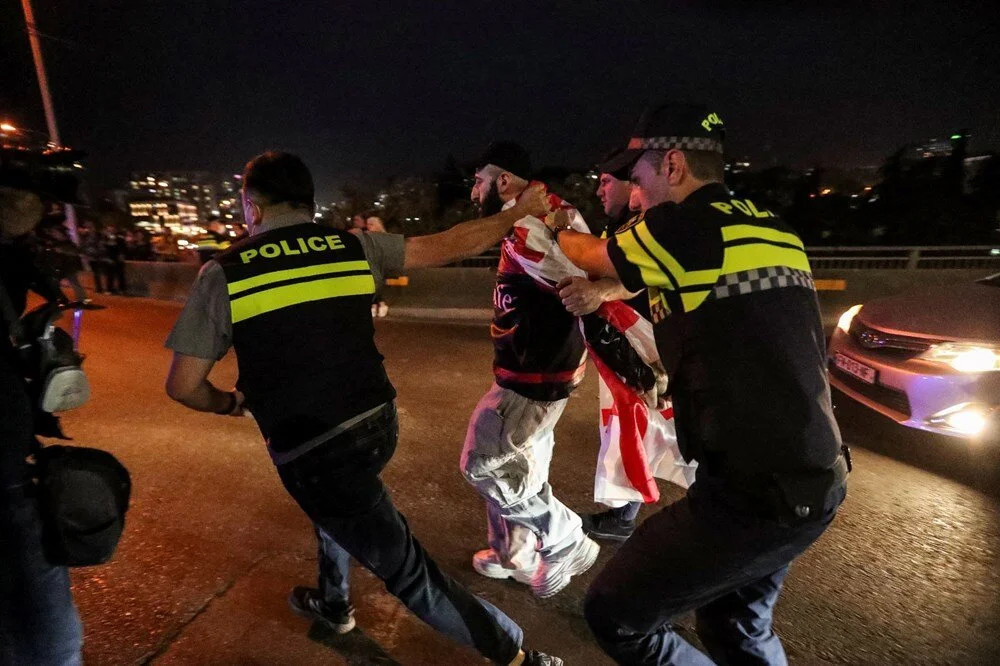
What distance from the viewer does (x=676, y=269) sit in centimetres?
158

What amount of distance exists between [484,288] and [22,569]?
30.7 feet

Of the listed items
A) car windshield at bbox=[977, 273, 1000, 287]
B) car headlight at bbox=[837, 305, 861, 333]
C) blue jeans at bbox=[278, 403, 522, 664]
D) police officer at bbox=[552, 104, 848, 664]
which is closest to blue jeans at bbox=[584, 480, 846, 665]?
police officer at bbox=[552, 104, 848, 664]

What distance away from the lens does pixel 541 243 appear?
242 centimetres

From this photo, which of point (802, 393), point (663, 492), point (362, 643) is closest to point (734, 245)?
point (802, 393)

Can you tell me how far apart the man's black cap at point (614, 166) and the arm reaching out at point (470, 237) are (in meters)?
0.33

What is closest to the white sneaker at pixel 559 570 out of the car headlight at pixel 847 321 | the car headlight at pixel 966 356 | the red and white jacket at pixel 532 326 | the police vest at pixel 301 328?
the red and white jacket at pixel 532 326

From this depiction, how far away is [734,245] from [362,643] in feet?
6.97

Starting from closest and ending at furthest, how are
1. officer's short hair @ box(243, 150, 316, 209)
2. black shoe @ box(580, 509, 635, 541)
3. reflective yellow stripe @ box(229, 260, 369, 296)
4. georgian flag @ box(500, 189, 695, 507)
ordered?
reflective yellow stripe @ box(229, 260, 369, 296) → officer's short hair @ box(243, 150, 316, 209) → georgian flag @ box(500, 189, 695, 507) → black shoe @ box(580, 509, 635, 541)

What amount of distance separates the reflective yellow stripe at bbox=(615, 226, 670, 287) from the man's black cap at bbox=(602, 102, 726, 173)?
342 mm

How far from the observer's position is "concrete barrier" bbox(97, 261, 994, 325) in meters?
10.4

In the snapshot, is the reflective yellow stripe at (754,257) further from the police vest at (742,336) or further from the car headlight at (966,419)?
the car headlight at (966,419)

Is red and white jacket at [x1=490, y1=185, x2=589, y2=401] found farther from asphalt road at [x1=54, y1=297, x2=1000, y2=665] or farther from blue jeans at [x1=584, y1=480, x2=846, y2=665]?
asphalt road at [x1=54, y1=297, x2=1000, y2=665]

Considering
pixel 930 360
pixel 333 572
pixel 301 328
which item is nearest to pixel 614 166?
pixel 301 328

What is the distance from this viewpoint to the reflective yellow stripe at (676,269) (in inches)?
61.1
